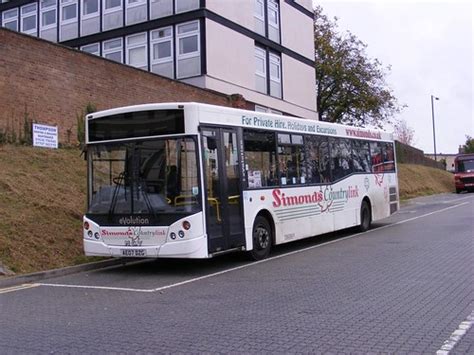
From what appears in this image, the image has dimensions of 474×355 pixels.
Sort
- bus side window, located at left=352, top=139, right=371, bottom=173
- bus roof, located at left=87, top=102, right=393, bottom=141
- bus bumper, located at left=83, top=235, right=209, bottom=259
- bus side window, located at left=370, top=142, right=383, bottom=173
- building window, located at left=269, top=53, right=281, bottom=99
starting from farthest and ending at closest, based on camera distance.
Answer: building window, located at left=269, top=53, right=281, bottom=99 < bus side window, located at left=370, top=142, right=383, bottom=173 < bus side window, located at left=352, top=139, right=371, bottom=173 < bus roof, located at left=87, top=102, right=393, bottom=141 < bus bumper, located at left=83, top=235, right=209, bottom=259

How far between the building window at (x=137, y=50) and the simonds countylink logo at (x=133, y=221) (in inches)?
730

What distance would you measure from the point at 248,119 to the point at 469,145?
102 m

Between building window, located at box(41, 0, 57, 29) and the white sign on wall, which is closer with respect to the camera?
the white sign on wall

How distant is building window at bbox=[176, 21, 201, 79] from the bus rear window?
50.0 ft

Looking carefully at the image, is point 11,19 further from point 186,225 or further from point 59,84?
point 186,225

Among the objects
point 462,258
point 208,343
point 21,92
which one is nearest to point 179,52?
point 21,92

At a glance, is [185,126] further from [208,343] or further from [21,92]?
[21,92]

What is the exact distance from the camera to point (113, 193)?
10.4m

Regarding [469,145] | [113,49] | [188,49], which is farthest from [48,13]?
[469,145]

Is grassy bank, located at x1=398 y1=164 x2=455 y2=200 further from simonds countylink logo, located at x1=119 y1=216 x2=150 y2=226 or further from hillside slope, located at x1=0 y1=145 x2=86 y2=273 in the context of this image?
simonds countylink logo, located at x1=119 y1=216 x2=150 y2=226

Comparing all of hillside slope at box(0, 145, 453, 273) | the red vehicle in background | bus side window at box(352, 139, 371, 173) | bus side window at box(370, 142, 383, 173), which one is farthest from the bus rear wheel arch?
the red vehicle in background

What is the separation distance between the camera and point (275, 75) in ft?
104

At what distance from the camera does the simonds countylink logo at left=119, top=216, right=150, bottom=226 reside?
9.99 meters

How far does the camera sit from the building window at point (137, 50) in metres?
27.7
